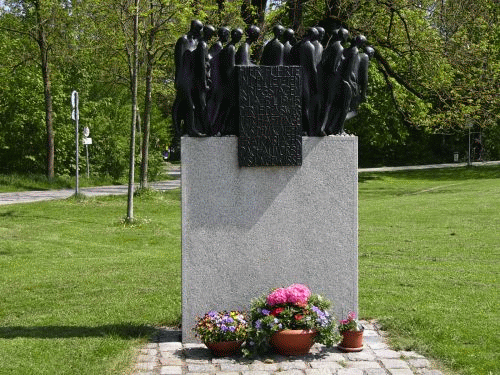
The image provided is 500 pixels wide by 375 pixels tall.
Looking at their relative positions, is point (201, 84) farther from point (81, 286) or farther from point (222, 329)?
point (81, 286)

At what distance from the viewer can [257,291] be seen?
871 centimetres

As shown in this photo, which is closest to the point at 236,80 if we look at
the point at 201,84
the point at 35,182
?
the point at 201,84

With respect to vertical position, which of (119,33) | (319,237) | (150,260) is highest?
(119,33)

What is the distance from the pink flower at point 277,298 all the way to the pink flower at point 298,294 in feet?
0.14

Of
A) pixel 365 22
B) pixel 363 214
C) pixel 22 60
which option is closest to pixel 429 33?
pixel 365 22

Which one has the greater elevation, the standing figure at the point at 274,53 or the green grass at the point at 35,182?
the standing figure at the point at 274,53

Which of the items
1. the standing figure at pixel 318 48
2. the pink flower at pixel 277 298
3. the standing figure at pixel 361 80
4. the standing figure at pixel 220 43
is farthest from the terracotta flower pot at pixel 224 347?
the standing figure at pixel 318 48

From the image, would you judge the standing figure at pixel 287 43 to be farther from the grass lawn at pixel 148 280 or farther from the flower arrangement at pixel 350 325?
the grass lawn at pixel 148 280

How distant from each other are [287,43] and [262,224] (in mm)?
2109

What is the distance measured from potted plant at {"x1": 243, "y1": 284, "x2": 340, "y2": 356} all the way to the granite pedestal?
2.01 ft

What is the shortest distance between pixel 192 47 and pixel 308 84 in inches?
53.2

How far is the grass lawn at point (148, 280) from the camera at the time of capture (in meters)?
8.20

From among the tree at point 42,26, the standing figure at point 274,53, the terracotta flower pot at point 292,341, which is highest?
the tree at point 42,26

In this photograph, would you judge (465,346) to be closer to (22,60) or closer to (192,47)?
(192,47)
